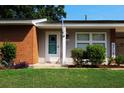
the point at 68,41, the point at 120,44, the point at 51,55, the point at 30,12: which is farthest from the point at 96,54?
the point at 30,12

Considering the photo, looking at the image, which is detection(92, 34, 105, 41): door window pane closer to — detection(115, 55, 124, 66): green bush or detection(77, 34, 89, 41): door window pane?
detection(77, 34, 89, 41): door window pane

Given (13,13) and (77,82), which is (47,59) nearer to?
(77,82)

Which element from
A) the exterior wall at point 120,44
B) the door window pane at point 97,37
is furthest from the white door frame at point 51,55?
the exterior wall at point 120,44

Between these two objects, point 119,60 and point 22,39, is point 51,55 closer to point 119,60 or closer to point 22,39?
point 22,39

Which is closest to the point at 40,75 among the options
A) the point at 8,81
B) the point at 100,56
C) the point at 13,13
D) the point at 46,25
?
the point at 8,81

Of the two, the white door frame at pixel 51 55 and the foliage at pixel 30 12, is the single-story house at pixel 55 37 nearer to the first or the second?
the white door frame at pixel 51 55

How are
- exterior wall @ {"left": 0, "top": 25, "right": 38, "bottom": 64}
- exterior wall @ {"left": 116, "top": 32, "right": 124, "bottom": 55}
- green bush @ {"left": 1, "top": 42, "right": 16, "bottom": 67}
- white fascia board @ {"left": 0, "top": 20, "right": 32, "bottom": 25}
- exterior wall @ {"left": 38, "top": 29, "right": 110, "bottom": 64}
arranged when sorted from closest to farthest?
green bush @ {"left": 1, "top": 42, "right": 16, "bottom": 67} < white fascia board @ {"left": 0, "top": 20, "right": 32, "bottom": 25} < exterior wall @ {"left": 0, "top": 25, "right": 38, "bottom": 64} < exterior wall @ {"left": 38, "top": 29, "right": 110, "bottom": 64} < exterior wall @ {"left": 116, "top": 32, "right": 124, "bottom": 55}

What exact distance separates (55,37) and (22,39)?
289 centimetres

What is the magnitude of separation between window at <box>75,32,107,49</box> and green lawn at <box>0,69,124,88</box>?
7.47 metres

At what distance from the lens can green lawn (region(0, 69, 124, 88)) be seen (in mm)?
13375

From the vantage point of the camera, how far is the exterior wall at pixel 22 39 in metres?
22.2

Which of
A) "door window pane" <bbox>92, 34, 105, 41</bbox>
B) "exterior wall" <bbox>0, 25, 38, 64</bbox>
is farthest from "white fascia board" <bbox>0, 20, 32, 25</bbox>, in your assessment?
"door window pane" <bbox>92, 34, 105, 41</bbox>

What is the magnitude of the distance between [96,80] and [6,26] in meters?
9.87

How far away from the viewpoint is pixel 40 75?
603 inches
